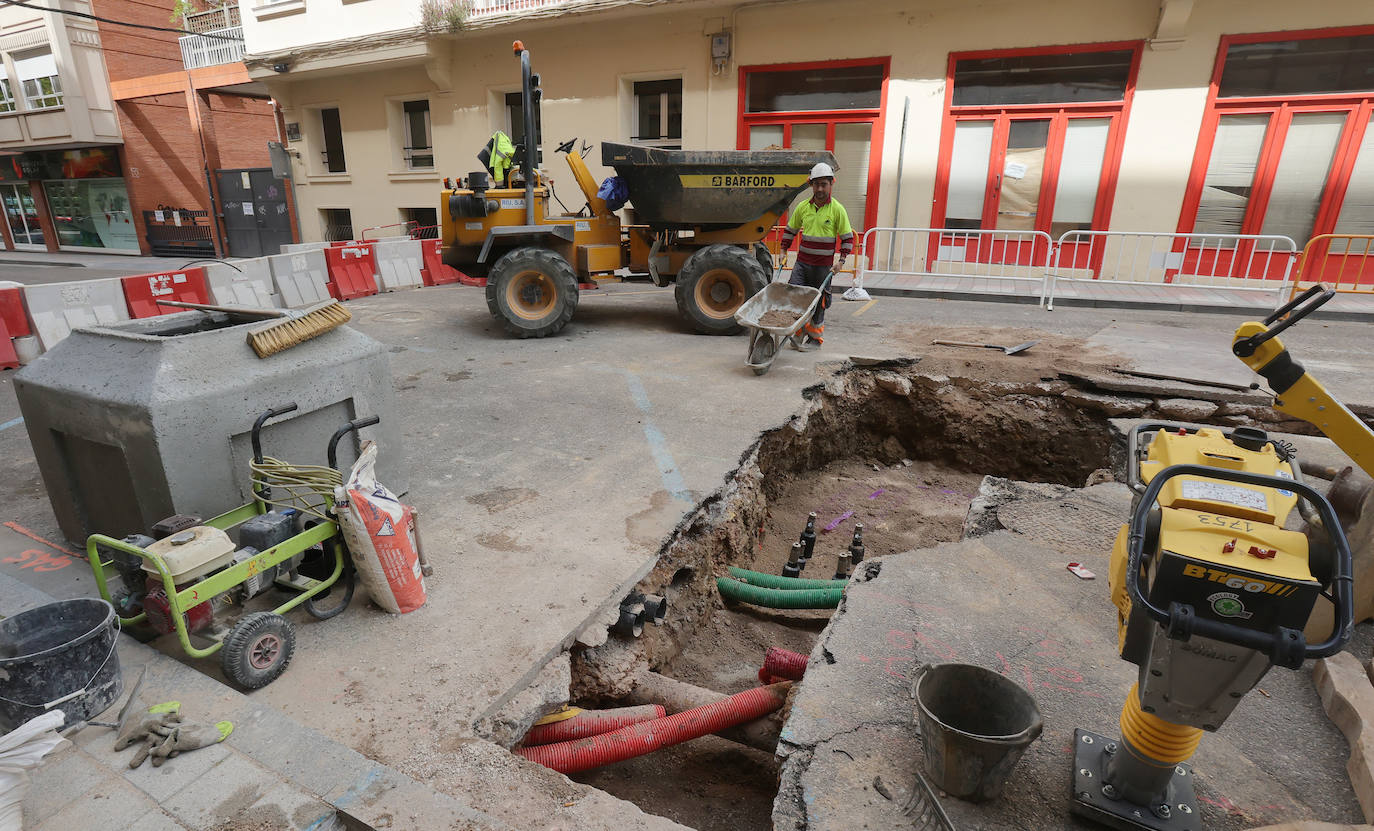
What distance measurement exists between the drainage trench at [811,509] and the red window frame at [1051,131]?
5.80 meters

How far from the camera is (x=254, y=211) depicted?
62.6 feet

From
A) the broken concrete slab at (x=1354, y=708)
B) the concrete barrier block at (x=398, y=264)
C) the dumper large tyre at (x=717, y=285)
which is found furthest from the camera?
the concrete barrier block at (x=398, y=264)

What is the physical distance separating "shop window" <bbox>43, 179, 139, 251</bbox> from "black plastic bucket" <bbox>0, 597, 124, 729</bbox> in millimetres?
24781

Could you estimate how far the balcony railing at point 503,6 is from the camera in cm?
1330

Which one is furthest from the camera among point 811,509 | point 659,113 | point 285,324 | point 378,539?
point 659,113

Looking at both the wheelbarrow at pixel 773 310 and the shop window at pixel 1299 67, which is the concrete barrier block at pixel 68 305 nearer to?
the wheelbarrow at pixel 773 310

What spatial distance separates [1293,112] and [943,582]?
38.7ft

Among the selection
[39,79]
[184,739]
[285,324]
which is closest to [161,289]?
[285,324]

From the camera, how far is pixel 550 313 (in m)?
8.05

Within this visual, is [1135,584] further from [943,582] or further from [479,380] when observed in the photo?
[479,380]

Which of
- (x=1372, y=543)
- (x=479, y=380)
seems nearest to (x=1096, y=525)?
(x=1372, y=543)

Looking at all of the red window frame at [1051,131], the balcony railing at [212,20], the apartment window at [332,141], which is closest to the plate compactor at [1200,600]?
the red window frame at [1051,131]

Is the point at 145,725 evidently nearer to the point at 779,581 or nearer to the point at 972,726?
the point at 972,726

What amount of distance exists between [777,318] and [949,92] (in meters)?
7.25
